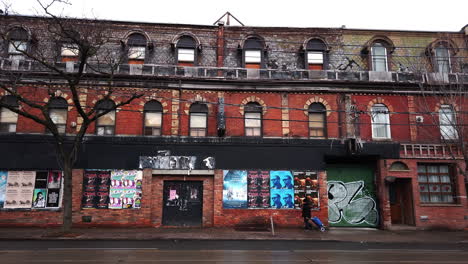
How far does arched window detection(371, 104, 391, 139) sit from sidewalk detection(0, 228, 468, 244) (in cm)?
518

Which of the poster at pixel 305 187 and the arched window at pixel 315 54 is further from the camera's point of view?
the arched window at pixel 315 54

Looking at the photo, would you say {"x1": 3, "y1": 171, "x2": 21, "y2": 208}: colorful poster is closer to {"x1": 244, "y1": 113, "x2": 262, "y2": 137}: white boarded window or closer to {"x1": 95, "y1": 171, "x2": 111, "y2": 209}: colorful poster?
{"x1": 95, "y1": 171, "x2": 111, "y2": 209}: colorful poster

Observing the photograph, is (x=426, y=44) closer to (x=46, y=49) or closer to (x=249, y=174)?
(x=249, y=174)

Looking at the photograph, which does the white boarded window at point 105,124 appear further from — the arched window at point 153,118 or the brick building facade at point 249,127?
the arched window at point 153,118

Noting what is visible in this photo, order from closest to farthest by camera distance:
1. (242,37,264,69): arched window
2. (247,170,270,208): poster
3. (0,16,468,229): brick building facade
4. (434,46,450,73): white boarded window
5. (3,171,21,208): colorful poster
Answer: (3,171,21,208): colorful poster < (0,16,468,229): brick building facade < (247,170,270,208): poster < (434,46,450,73): white boarded window < (242,37,264,69): arched window

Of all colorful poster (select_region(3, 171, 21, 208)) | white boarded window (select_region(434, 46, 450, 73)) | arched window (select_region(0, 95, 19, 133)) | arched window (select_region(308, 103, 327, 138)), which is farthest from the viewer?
white boarded window (select_region(434, 46, 450, 73))

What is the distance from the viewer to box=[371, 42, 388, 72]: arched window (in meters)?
19.4

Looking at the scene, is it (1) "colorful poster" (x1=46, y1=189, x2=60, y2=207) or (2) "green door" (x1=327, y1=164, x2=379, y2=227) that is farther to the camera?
(2) "green door" (x1=327, y1=164, x2=379, y2=227)

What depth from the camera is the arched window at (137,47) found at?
1861cm

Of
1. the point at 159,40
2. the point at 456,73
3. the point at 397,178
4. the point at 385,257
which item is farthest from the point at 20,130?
the point at 456,73

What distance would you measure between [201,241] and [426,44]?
1752 centimetres

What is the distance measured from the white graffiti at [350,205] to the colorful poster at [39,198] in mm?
14958

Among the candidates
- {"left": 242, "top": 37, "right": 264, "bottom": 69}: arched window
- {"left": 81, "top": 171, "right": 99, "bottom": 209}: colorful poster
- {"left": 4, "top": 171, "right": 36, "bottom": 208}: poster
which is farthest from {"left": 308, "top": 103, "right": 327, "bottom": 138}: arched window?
{"left": 4, "top": 171, "right": 36, "bottom": 208}: poster

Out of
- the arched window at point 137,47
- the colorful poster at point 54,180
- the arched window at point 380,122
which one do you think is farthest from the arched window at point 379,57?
the colorful poster at point 54,180
